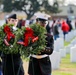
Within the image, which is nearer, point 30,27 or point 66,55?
point 30,27

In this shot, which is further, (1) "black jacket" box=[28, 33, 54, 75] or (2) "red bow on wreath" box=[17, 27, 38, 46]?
(1) "black jacket" box=[28, 33, 54, 75]

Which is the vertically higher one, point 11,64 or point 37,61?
point 37,61

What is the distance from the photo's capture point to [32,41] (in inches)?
259

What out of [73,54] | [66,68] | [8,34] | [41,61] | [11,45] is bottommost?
[66,68]

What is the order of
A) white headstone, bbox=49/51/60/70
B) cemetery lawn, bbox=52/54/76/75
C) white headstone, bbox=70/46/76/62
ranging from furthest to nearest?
white headstone, bbox=70/46/76/62 < white headstone, bbox=49/51/60/70 < cemetery lawn, bbox=52/54/76/75

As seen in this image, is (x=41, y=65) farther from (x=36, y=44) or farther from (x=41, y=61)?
(x=36, y=44)

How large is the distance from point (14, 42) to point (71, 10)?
117453mm

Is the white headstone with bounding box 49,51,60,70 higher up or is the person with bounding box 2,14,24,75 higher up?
the person with bounding box 2,14,24,75

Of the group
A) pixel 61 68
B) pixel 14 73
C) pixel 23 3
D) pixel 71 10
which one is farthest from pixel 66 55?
pixel 71 10

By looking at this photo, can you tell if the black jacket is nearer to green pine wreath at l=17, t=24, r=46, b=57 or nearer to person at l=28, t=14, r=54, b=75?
person at l=28, t=14, r=54, b=75

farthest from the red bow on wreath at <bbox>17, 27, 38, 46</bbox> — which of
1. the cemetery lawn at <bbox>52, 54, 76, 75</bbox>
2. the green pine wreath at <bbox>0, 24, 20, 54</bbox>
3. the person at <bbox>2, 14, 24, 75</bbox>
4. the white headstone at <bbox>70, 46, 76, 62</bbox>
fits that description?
the white headstone at <bbox>70, 46, 76, 62</bbox>

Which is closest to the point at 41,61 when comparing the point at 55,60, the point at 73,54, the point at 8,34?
the point at 8,34

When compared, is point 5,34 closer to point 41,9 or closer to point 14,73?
point 14,73

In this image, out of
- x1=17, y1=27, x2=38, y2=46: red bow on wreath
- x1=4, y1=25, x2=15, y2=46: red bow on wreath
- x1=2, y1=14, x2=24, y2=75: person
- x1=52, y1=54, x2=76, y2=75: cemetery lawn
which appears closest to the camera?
x1=17, y1=27, x2=38, y2=46: red bow on wreath
